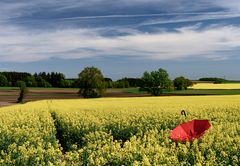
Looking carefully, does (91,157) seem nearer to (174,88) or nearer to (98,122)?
(98,122)

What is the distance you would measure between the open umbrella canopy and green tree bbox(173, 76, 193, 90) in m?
90.7

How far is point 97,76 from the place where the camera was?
4306 inches

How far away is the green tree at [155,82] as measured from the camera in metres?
115

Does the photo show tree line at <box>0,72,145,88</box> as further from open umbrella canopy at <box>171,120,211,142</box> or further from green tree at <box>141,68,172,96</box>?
open umbrella canopy at <box>171,120,211,142</box>

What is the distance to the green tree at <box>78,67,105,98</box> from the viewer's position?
346 feet

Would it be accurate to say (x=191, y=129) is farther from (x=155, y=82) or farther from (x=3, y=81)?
(x=3, y=81)

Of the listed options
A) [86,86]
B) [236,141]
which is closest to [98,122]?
[236,141]

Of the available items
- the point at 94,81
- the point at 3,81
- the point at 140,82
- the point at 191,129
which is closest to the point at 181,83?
the point at 140,82

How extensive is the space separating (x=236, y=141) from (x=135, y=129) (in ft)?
29.8

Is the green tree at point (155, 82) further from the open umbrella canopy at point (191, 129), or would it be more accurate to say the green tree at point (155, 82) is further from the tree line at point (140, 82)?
the open umbrella canopy at point (191, 129)

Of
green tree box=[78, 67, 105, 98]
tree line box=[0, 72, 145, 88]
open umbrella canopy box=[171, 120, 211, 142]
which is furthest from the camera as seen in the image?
tree line box=[0, 72, 145, 88]

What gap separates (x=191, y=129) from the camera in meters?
12.5

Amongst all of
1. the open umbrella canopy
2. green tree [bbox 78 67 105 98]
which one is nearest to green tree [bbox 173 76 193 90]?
green tree [bbox 78 67 105 98]

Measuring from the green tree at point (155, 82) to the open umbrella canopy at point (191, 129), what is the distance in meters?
101
